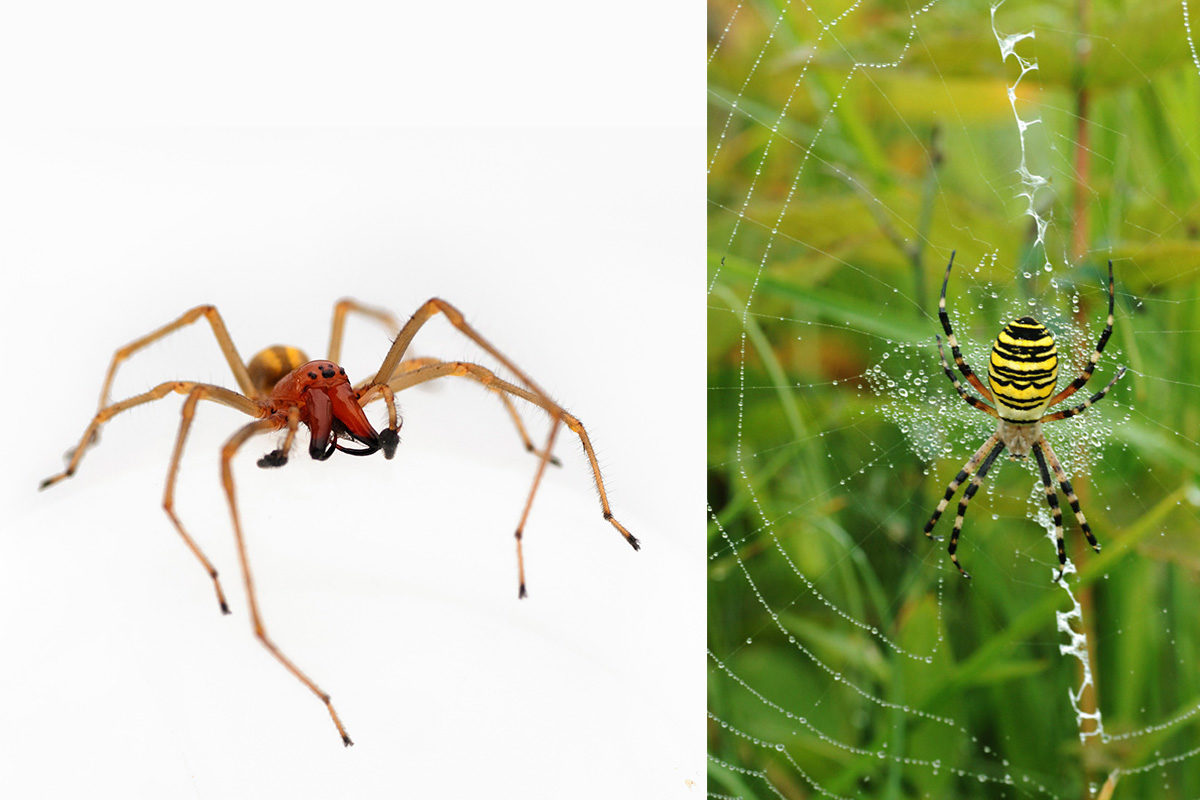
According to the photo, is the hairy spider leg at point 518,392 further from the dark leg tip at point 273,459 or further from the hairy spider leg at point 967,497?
the hairy spider leg at point 967,497

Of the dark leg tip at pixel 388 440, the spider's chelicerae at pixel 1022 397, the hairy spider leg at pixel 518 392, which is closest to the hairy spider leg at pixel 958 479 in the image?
the spider's chelicerae at pixel 1022 397

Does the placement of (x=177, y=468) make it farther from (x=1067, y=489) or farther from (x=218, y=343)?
(x=1067, y=489)

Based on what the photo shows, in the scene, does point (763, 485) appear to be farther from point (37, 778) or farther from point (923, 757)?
point (37, 778)

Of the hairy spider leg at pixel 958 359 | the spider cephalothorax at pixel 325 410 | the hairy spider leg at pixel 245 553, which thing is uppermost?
the hairy spider leg at pixel 958 359

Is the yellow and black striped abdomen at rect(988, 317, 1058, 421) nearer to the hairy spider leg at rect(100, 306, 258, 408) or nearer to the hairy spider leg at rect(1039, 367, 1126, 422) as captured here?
the hairy spider leg at rect(1039, 367, 1126, 422)

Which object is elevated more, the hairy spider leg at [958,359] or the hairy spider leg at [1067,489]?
the hairy spider leg at [958,359]

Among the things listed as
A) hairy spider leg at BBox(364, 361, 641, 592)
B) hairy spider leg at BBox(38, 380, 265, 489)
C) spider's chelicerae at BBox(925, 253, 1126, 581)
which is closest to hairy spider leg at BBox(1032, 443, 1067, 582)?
spider's chelicerae at BBox(925, 253, 1126, 581)

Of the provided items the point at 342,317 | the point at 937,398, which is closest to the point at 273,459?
the point at 342,317
